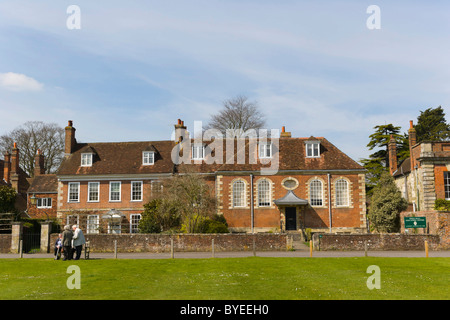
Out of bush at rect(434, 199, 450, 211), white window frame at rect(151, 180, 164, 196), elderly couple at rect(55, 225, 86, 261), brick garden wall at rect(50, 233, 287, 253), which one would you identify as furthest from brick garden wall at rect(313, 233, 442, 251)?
white window frame at rect(151, 180, 164, 196)

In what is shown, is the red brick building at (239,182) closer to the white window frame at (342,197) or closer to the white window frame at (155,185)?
the white window frame at (342,197)

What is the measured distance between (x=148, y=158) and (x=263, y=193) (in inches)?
492

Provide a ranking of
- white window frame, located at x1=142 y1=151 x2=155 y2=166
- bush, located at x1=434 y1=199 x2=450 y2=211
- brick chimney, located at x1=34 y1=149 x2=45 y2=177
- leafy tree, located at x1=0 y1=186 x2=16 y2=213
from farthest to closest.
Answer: brick chimney, located at x1=34 y1=149 x2=45 y2=177
white window frame, located at x1=142 y1=151 x2=155 y2=166
leafy tree, located at x1=0 y1=186 x2=16 y2=213
bush, located at x1=434 y1=199 x2=450 y2=211

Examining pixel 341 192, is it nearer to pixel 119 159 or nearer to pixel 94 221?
pixel 119 159

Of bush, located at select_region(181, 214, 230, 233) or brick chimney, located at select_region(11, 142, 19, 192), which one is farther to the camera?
brick chimney, located at select_region(11, 142, 19, 192)

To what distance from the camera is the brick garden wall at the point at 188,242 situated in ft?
89.6

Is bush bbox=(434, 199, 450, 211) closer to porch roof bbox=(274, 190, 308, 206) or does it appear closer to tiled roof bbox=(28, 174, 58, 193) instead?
porch roof bbox=(274, 190, 308, 206)

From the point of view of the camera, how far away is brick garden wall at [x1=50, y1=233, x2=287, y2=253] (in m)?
27.3

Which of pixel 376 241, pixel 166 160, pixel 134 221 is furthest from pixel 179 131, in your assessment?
pixel 376 241

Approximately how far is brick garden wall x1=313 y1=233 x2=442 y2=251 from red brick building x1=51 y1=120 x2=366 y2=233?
11.5 metres

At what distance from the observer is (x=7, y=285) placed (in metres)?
13.8
